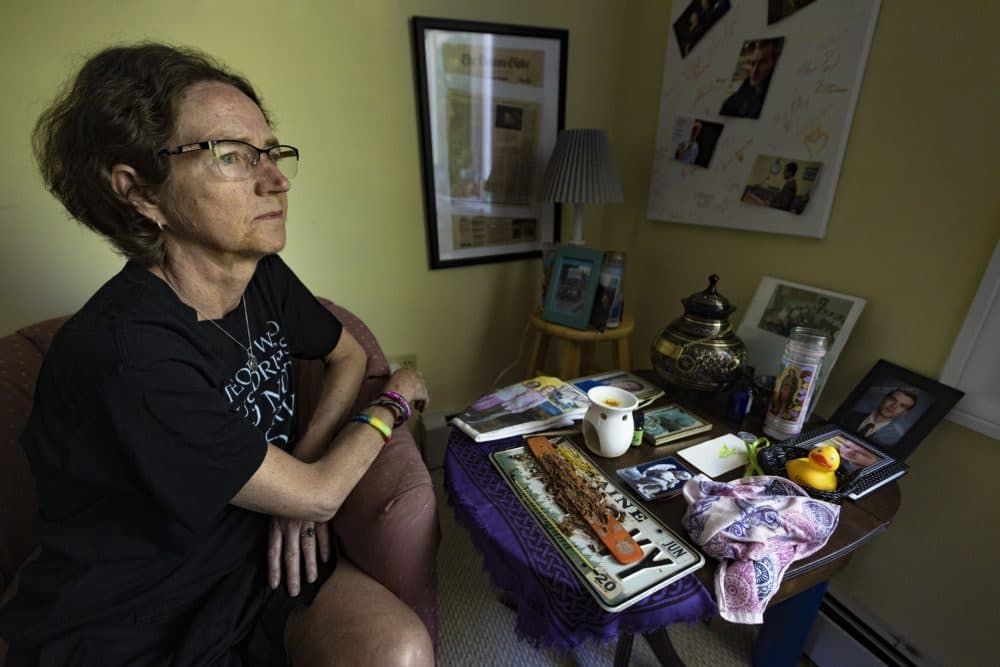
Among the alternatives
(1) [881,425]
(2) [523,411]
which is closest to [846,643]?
(1) [881,425]

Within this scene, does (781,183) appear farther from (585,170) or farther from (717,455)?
(717,455)

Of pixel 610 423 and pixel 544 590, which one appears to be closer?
pixel 544 590

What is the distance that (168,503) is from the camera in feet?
2.07

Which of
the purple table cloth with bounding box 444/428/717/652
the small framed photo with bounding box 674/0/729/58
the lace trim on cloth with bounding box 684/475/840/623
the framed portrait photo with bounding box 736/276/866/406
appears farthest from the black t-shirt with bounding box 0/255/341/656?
the small framed photo with bounding box 674/0/729/58

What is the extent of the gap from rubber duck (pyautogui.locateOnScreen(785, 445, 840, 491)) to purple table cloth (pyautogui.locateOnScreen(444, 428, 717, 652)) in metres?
0.32

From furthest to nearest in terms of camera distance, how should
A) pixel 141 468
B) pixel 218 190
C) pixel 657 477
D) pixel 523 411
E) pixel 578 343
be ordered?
pixel 578 343 → pixel 523 411 → pixel 657 477 → pixel 218 190 → pixel 141 468

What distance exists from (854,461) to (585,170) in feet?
3.48

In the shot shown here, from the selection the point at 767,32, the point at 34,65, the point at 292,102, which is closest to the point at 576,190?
the point at 767,32

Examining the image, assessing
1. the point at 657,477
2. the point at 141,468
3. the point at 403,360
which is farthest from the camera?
the point at 403,360

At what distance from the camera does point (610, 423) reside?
0.88m

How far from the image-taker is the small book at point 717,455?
89 cm

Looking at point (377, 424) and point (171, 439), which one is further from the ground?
point (171, 439)

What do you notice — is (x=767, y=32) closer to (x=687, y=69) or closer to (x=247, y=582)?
(x=687, y=69)

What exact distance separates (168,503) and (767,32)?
1.65 metres
